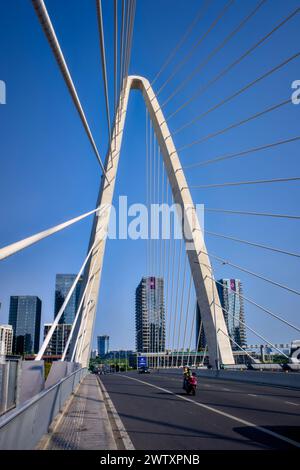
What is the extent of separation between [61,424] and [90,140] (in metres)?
8.23

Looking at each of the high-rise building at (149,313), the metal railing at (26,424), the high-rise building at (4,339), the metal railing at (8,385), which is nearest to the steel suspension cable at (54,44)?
the metal railing at (8,385)

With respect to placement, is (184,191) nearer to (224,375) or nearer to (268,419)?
(224,375)

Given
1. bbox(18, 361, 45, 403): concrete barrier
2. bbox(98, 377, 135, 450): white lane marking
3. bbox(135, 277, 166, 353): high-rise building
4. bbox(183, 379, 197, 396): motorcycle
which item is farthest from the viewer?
bbox(135, 277, 166, 353): high-rise building

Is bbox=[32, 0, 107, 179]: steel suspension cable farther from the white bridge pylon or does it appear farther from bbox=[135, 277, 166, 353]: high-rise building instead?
bbox=[135, 277, 166, 353]: high-rise building

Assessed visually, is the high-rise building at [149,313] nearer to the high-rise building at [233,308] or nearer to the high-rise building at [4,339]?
the high-rise building at [233,308]

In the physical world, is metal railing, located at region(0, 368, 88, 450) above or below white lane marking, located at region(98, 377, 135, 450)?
above

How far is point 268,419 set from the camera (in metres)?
11.6

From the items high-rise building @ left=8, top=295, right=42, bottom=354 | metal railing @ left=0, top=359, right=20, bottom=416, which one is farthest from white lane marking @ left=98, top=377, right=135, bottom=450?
high-rise building @ left=8, top=295, right=42, bottom=354

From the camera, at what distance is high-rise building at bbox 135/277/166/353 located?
144375mm

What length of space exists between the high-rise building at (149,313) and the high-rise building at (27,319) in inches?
1289

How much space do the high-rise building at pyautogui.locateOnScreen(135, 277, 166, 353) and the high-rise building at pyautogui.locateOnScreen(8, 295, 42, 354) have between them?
3275 centimetres

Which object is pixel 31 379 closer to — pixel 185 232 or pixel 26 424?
pixel 26 424
